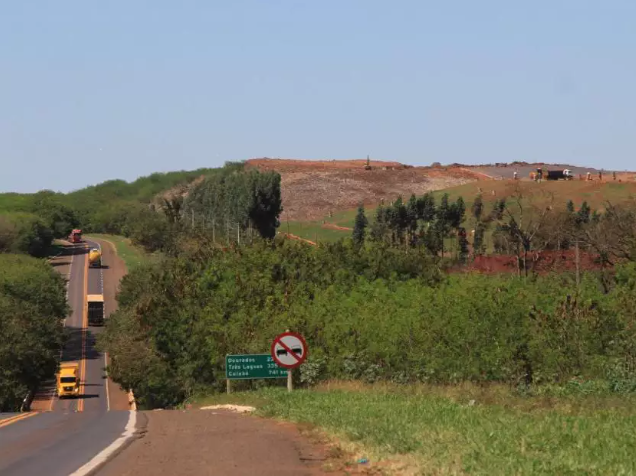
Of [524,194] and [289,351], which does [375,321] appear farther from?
[524,194]

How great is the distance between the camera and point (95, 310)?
13512cm

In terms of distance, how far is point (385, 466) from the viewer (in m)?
13.4

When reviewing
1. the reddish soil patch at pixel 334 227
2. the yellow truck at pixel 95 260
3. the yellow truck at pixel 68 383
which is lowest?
the yellow truck at pixel 68 383

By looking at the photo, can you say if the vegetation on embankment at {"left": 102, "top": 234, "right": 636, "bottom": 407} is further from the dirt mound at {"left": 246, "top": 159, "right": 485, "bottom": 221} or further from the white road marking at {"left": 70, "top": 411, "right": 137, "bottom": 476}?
the dirt mound at {"left": 246, "top": 159, "right": 485, "bottom": 221}

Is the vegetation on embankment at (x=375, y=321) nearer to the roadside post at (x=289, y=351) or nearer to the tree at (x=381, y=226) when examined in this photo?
the roadside post at (x=289, y=351)

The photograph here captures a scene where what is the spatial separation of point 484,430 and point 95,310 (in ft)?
403

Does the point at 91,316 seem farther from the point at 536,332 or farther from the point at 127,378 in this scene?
the point at 536,332

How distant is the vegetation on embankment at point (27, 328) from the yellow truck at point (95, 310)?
4460mm

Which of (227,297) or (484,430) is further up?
(484,430)

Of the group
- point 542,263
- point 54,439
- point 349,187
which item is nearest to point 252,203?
point 542,263

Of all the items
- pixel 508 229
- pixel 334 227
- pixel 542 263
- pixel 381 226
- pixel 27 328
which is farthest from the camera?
pixel 334 227

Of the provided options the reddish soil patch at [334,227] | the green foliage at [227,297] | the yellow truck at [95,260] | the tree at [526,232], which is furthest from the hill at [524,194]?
the green foliage at [227,297]

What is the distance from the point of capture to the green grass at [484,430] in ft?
41.4

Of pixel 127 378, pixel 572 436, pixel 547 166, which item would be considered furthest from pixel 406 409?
pixel 547 166
